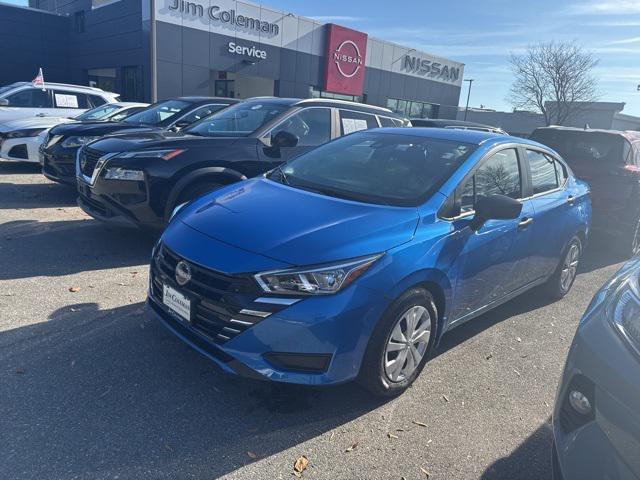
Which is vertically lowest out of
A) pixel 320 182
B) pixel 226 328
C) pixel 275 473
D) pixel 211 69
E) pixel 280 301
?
pixel 275 473

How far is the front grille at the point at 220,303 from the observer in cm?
262

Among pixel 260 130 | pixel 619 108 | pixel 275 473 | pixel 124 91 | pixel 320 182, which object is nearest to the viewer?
pixel 275 473

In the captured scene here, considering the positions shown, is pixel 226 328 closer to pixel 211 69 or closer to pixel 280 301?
pixel 280 301

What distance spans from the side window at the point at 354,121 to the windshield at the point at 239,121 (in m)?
0.78

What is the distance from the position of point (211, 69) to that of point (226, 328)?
2521 cm

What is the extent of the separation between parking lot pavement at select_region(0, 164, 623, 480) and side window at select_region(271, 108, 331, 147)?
2637mm

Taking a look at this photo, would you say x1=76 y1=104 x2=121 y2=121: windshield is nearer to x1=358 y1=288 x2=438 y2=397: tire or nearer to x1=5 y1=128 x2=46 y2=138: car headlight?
x1=5 y1=128 x2=46 y2=138: car headlight

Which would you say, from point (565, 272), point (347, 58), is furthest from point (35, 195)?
point (347, 58)

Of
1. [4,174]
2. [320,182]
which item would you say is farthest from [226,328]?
[4,174]

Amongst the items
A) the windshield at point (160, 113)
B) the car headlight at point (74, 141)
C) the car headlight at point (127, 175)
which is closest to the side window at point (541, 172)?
the car headlight at point (127, 175)

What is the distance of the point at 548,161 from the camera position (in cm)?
490

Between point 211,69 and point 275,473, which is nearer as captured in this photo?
point 275,473

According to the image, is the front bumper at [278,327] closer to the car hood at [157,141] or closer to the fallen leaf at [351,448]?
the fallen leaf at [351,448]

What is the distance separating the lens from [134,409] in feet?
9.28
